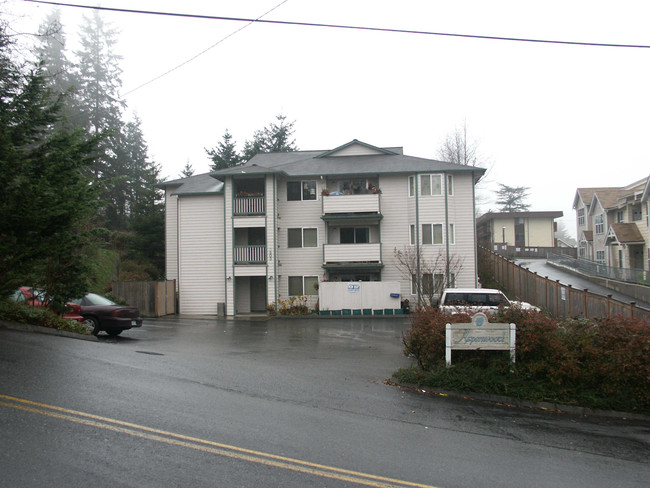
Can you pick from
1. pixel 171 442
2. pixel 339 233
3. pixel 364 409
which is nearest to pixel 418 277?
pixel 339 233

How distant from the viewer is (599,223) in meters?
48.8

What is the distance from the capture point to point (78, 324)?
567 inches

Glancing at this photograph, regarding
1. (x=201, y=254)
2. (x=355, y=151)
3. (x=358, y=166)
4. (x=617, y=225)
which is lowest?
(x=201, y=254)

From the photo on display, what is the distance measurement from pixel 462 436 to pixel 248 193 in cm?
2509

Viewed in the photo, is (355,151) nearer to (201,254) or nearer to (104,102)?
(201,254)

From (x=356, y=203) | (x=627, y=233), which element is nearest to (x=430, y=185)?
(x=356, y=203)

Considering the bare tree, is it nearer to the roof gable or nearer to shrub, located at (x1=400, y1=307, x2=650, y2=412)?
the roof gable

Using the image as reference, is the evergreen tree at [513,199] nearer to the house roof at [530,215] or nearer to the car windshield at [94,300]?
the house roof at [530,215]

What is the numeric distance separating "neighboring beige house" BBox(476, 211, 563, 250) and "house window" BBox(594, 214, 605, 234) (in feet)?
39.7

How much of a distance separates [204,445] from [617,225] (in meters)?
43.5

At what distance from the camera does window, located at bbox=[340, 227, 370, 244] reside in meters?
31.2

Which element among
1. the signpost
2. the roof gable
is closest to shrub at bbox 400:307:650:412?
the signpost

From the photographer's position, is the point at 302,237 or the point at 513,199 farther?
the point at 513,199

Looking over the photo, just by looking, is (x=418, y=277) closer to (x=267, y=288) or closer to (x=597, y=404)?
(x=267, y=288)
